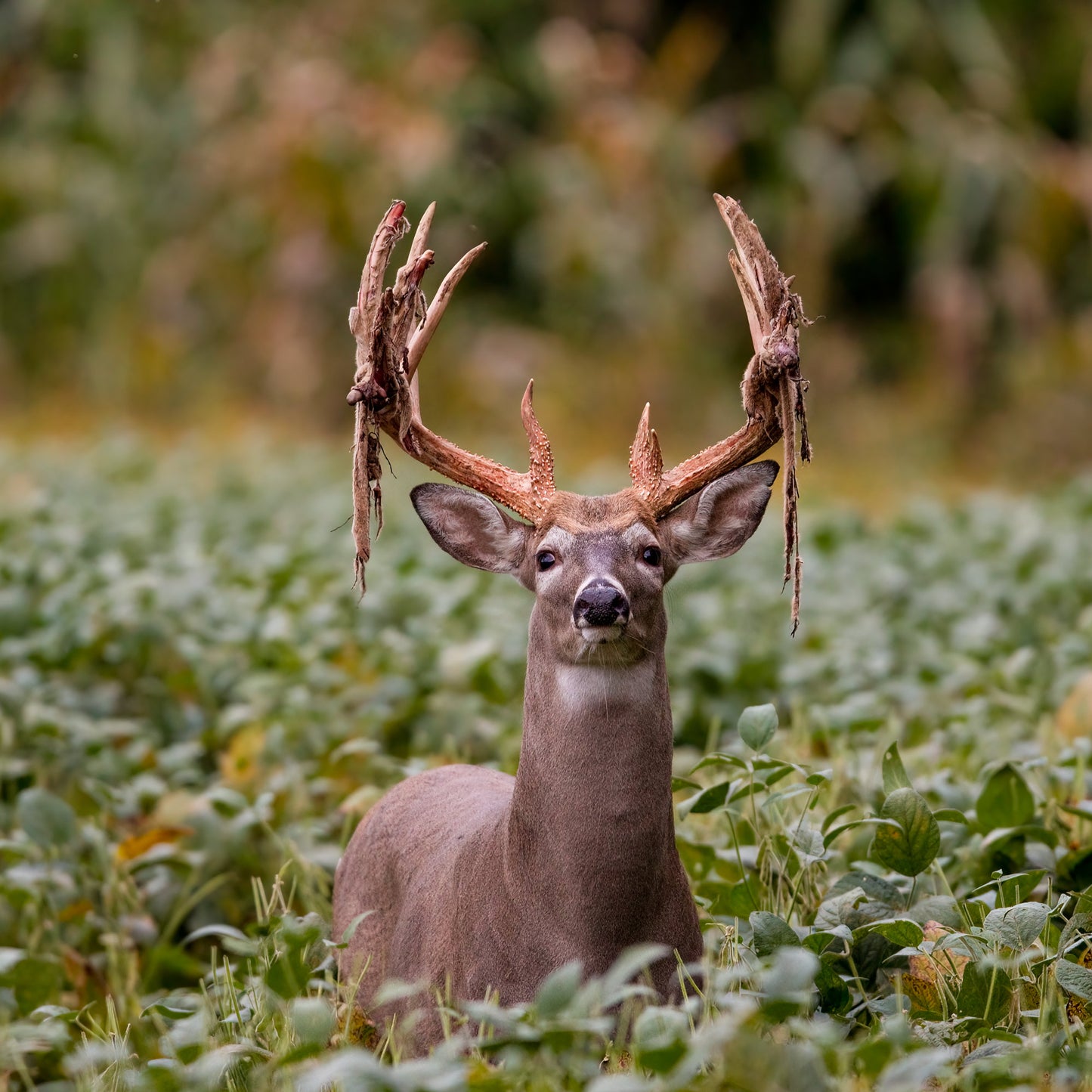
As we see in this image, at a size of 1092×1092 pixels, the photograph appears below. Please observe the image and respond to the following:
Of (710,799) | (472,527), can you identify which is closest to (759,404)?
(472,527)

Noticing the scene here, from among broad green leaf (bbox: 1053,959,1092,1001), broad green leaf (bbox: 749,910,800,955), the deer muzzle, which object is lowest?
broad green leaf (bbox: 1053,959,1092,1001)

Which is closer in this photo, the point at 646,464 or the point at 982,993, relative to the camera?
the point at 982,993

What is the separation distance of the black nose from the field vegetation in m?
0.49

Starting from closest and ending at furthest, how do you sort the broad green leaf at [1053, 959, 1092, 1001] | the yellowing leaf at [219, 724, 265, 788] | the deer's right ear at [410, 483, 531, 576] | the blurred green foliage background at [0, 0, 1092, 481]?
the broad green leaf at [1053, 959, 1092, 1001] < the deer's right ear at [410, 483, 531, 576] < the yellowing leaf at [219, 724, 265, 788] < the blurred green foliage background at [0, 0, 1092, 481]

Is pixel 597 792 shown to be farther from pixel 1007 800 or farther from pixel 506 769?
pixel 506 769

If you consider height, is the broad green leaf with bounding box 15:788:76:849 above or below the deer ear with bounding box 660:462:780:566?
below

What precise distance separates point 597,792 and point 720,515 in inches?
24.7

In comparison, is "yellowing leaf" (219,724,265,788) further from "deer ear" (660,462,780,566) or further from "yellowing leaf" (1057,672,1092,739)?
"yellowing leaf" (1057,672,1092,739)

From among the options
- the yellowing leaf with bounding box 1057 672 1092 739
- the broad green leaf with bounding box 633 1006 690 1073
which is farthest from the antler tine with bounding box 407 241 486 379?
the yellowing leaf with bounding box 1057 672 1092 739

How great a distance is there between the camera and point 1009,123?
15.4 meters

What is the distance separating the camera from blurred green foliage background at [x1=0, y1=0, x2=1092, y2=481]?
13492 millimetres

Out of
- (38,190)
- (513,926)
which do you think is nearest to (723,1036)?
(513,926)

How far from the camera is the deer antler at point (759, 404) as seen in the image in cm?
326

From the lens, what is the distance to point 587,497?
3.31 meters
